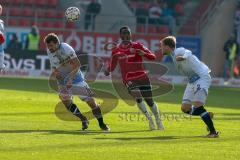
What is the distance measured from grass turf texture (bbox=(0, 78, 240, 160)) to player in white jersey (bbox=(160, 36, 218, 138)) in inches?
19.4

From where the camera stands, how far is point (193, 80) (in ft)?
58.4

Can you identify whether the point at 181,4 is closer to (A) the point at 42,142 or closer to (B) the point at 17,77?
(B) the point at 17,77

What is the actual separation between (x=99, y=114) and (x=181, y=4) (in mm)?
30236

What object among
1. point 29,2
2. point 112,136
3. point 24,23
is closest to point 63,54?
point 112,136

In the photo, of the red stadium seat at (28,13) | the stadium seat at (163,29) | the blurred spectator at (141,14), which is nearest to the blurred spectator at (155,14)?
the blurred spectator at (141,14)

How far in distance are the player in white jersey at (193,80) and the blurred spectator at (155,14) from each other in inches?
1062

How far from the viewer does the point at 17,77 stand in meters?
39.4

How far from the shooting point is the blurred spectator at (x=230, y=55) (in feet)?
136

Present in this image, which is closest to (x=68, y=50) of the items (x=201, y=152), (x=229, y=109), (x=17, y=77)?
(x=201, y=152)

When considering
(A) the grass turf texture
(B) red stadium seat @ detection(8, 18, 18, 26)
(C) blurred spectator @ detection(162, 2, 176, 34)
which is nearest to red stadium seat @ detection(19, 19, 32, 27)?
(B) red stadium seat @ detection(8, 18, 18, 26)

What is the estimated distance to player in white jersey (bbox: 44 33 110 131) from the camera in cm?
1820

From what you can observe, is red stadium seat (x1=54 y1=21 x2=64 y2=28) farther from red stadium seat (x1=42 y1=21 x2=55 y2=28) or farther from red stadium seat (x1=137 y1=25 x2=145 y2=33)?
red stadium seat (x1=137 y1=25 x2=145 y2=33)

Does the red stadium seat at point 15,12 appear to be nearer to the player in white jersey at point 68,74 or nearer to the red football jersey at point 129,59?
the red football jersey at point 129,59

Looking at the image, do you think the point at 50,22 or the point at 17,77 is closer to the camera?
the point at 17,77
